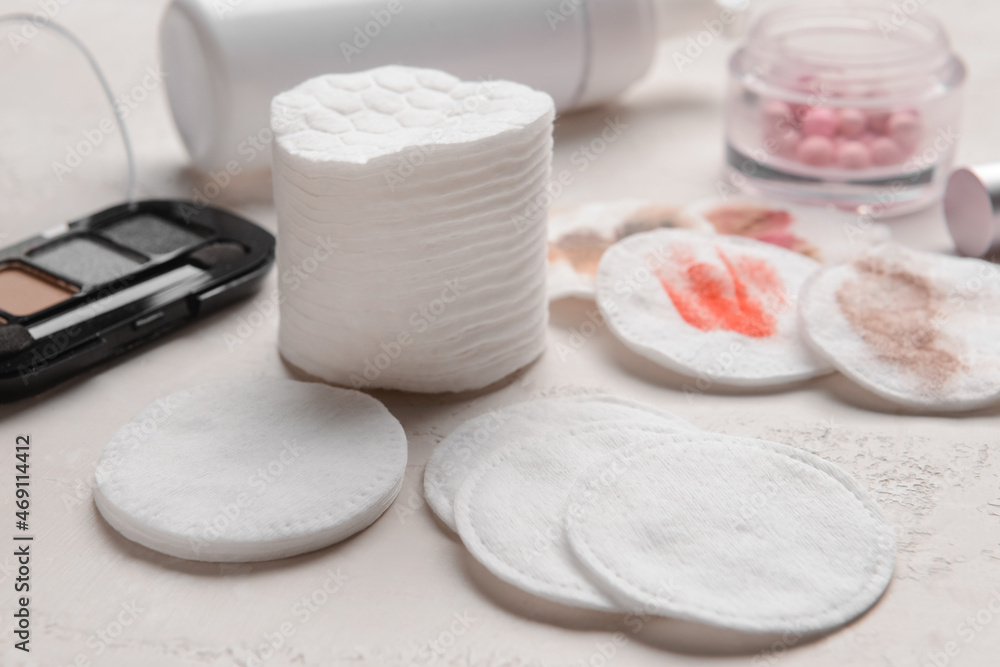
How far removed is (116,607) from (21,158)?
0.82 meters

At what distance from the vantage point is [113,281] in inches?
36.3

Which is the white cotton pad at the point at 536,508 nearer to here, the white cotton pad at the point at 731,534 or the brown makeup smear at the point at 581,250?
the white cotton pad at the point at 731,534

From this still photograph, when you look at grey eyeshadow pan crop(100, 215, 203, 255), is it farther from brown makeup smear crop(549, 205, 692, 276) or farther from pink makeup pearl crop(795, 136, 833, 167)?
pink makeup pearl crop(795, 136, 833, 167)

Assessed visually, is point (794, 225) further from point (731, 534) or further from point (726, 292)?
point (731, 534)

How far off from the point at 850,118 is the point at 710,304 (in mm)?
336

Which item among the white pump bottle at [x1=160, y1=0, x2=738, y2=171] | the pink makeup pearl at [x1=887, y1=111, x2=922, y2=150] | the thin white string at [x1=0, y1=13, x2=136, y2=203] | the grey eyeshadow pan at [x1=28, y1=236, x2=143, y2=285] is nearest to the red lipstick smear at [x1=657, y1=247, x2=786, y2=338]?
the pink makeup pearl at [x1=887, y1=111, x2=922, y2=150]

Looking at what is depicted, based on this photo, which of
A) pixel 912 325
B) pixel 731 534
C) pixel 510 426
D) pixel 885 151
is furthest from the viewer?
pixel 885 151

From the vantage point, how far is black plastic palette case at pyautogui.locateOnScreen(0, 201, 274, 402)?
851mm

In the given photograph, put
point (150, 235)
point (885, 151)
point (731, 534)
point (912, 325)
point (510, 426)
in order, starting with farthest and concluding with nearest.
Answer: point (885, 151)
point (150, 235)
point (912, 325)
point (510, 426)
point (731, 534)

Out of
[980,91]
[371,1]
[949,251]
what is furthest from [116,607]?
[980,91]

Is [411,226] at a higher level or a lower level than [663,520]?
higher

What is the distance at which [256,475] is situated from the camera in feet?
2.39

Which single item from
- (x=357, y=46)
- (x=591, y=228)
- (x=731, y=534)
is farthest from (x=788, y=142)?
(x=731, y=534)

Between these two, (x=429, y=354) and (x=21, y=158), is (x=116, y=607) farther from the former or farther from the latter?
(x=21, y=158)
